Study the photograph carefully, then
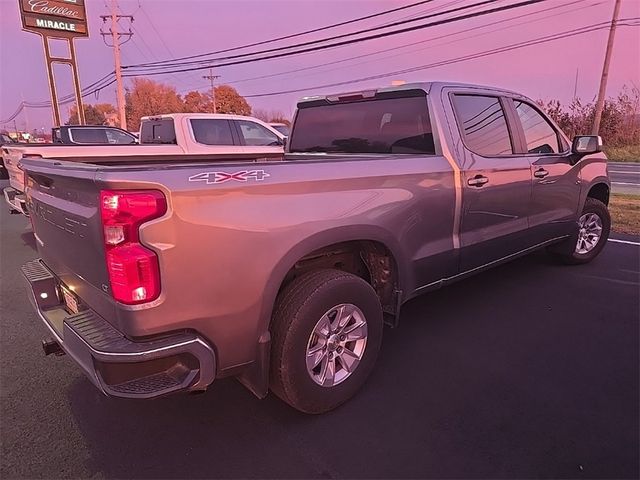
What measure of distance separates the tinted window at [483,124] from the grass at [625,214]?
4.68 m

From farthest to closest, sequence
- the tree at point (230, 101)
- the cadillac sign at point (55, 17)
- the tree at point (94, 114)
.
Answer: the tree at point (94, 114) → the tree at point (230, 101) → the cadillac sign at point (55, 17)

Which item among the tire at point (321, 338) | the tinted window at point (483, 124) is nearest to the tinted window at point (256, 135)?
the tinted window at point (483, 124)

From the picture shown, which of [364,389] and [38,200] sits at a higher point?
[38,200]

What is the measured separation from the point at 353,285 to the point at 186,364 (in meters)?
1.05

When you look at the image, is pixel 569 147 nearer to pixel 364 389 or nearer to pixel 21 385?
pixel 364 389

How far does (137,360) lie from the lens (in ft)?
Answer: 6.22

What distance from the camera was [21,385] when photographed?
2.96 metres

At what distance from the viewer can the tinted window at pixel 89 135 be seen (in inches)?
511

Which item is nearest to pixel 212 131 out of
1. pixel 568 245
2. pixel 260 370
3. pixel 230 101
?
pixel 568 245

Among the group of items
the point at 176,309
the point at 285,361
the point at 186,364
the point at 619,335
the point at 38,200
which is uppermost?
the point at 38,200

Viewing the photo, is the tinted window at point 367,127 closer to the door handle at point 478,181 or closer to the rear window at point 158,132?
the door handle at point 478,181

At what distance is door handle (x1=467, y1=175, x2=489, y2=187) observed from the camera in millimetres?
3375

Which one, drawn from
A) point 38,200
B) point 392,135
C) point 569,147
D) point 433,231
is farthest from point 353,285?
point 569,147

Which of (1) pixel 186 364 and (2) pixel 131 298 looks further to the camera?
(1) pixel 186 364
